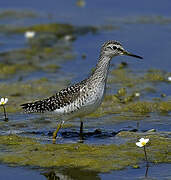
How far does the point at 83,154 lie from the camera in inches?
351

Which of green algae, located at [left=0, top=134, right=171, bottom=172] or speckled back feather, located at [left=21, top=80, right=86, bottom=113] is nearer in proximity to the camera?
green algae, located at [left=0, top=134, right=171, bottom=172]

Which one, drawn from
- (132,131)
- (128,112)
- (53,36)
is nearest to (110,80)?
(128,112)

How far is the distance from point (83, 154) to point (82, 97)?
1.10 meters

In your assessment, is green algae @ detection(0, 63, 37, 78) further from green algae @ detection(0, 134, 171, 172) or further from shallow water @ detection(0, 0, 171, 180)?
green algae @ detection(0, 134, 171, 172)

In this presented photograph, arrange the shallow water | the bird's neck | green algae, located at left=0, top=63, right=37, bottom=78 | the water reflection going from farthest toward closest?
green algae, located at left=0, top=63, right=37, bottom=78, the shallow water, the bird's neck, the water reflection

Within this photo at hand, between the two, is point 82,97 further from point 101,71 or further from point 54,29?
point 54,29

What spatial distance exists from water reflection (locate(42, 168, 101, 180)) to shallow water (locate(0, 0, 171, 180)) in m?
0.09

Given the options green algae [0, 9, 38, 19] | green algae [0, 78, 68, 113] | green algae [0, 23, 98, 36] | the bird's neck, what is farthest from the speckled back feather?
green algae [0, 9, 38, 19]

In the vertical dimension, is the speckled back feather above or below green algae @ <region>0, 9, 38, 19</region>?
below

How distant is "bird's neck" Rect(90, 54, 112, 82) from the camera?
32.1 ft

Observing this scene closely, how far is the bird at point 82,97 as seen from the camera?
957cm

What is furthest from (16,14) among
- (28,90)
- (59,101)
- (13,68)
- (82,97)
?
(82,97)

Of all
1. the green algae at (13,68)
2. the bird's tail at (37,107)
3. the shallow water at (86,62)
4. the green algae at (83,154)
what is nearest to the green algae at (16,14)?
the shallow water at (86,62)

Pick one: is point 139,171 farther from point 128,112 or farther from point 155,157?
point 128,112
